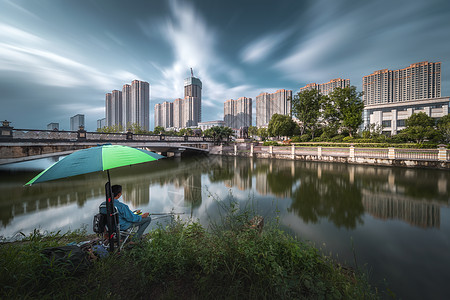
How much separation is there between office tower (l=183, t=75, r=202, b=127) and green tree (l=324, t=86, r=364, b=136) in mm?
82862

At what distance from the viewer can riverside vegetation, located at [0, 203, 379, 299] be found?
178 centimetres

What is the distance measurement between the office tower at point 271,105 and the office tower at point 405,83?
101 feet

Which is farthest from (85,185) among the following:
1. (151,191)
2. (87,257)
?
(87,257)

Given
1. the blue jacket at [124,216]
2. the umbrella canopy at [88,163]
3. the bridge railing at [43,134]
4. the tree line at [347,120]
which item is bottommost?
the blue jacket at [124,216]

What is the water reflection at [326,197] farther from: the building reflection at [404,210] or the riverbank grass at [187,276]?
the riverbank grass at [187,276]

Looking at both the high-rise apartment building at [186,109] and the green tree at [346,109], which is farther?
the high-rise apartment building at [186,109]

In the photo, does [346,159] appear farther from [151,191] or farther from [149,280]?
[149,280]

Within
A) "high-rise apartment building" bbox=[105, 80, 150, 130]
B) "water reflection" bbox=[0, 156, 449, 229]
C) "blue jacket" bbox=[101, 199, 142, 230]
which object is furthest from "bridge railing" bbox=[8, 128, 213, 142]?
"high-rise apartment building" bbox=[105, 80, 150, 130]

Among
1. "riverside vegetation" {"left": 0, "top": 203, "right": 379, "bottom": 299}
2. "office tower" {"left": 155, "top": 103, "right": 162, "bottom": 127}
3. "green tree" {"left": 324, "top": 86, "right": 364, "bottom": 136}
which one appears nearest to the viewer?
"riverside vegetation" {"left": 0, "top": 203, "right": 379, "bottom": 299}

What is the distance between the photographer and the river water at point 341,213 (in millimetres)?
3254

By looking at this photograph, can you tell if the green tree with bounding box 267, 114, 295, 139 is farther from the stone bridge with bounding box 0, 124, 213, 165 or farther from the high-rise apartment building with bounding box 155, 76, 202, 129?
the high-rise apartment building with bounding box 155, 76, 202, 129

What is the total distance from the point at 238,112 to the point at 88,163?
111 m

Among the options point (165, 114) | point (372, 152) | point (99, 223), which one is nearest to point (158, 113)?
point (165, 114)

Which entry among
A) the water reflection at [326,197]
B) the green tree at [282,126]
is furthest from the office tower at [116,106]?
the water reflection at [326,197]
